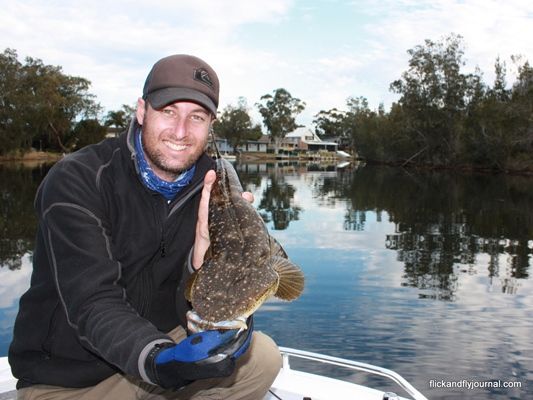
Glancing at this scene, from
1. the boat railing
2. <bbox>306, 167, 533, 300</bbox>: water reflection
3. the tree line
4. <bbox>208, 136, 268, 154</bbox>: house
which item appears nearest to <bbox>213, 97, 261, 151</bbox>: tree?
<bbox>208, 136, 268, 154</bbox>: house

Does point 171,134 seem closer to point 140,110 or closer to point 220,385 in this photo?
point 140,110

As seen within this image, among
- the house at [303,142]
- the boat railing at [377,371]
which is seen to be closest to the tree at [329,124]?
the house at [303,142]

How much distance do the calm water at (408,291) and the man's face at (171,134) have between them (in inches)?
207

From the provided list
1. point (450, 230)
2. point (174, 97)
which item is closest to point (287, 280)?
point (174, 97)

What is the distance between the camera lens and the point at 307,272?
14.2 meters

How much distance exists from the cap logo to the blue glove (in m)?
1.84

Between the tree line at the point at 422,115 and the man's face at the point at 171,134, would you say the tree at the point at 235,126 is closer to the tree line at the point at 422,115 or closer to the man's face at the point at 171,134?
the tree line at the point at 422,115

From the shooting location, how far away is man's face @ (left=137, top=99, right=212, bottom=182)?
357 cm

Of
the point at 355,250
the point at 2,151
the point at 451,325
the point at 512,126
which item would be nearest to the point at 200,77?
the point at 451,325

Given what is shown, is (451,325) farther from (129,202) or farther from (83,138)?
(83,138)

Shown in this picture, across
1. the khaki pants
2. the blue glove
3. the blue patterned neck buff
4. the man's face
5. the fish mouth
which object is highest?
the man's face

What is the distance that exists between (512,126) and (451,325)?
192ft

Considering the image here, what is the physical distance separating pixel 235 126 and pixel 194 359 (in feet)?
402

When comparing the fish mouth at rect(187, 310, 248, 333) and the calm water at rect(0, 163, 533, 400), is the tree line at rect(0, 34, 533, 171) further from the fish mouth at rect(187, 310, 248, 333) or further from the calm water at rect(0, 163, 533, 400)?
the fish mouth at rect(187, 310, 248, 333)
